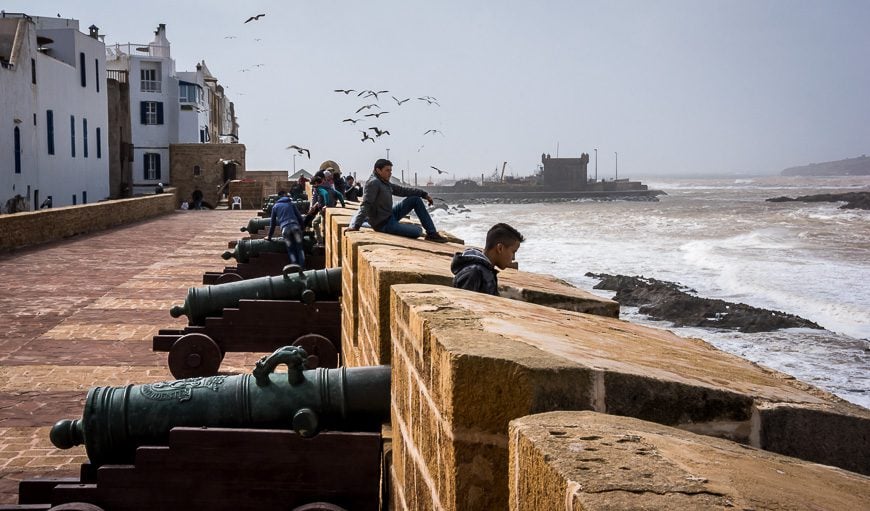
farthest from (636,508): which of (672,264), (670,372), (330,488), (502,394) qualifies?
(672,264)

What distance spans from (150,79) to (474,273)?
59460mm

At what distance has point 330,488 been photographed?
3.75m

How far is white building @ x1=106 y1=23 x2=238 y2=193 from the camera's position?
56219 mm

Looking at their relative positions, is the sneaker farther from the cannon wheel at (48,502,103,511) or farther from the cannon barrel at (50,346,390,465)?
the cannon wheel at (48,502,103,511)

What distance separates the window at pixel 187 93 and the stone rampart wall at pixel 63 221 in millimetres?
30133

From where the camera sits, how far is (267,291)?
7.46 meters

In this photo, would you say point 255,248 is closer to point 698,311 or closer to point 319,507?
point 319,507

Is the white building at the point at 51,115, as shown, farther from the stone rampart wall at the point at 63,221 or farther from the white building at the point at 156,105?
the white building at the point at 156,105

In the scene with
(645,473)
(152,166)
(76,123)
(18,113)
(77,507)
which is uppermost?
(76,123)

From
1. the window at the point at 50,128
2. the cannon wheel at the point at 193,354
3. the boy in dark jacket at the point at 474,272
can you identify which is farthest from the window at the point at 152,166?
the boy in dark jacket at the point at 474,272

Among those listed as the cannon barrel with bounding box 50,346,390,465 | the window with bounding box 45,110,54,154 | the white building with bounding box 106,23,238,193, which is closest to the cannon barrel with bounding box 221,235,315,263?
the cannon barrel with bounding box 50,346,390,465

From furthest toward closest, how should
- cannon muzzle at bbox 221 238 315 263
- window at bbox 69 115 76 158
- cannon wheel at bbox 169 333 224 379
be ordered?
window at bbox 69 115 76 158 → cannon muzzle at bbox 221 238 315 263 → cannon wheel at bbox 169 333 224 379

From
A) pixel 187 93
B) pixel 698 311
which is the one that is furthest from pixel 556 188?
pixel 698 311

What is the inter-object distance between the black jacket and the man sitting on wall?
11.7ft
